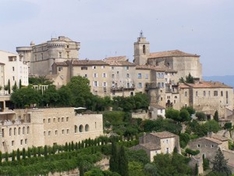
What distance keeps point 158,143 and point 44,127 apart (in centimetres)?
1123

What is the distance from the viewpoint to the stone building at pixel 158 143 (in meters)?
57.0

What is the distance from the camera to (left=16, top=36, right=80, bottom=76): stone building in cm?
7500

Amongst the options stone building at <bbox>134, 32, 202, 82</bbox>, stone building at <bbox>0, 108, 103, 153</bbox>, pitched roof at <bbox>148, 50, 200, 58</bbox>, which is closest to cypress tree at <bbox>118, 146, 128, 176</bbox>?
stone building at <bbox>0, 108, 103, 153</bbox>

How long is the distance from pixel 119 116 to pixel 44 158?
15.5 m

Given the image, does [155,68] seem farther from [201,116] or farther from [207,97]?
[201,116]

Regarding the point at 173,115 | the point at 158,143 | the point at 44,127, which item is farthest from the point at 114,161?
the point at 173,115

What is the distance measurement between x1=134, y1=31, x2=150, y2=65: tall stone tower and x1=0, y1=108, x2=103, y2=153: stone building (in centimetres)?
2292

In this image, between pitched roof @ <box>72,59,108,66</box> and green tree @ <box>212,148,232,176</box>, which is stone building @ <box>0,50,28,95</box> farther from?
green tree @ <box>212,148,232,176</box>

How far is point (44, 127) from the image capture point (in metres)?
53.2

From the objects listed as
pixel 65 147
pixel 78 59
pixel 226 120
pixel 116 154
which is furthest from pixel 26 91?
pixel 226 120

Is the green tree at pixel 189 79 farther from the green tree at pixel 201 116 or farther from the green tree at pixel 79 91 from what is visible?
the green tree at pixel 79 91

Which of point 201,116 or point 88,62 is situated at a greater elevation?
point 88,62

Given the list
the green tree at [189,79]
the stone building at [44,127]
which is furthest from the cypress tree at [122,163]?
the green tree at [189,79]

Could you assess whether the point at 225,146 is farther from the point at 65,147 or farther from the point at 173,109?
the point at 65,147
